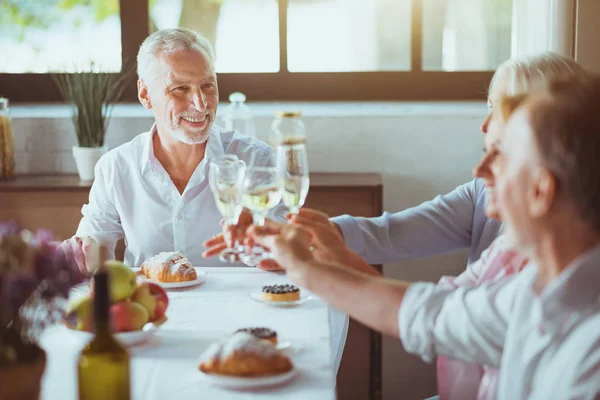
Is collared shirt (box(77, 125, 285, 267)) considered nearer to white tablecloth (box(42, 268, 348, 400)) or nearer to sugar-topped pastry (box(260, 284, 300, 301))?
white tablecloth (box(42, 268, 348, 400))

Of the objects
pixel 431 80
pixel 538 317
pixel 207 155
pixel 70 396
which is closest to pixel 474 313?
pixel 538 317

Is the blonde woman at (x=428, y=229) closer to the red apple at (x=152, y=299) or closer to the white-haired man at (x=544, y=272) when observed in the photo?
the red apple at (x=152, y=299)

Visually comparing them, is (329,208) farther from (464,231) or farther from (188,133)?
(464,231)

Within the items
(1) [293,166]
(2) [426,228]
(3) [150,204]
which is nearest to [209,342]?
(1) [293,166]

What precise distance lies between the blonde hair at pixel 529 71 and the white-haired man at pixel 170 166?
888mm

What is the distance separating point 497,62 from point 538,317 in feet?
8.27

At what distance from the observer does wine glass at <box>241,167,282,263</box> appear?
5.10 ft

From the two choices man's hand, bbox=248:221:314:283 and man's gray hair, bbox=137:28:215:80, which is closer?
man's hand, bbox=248:221:314:283

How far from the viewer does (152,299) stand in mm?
1468

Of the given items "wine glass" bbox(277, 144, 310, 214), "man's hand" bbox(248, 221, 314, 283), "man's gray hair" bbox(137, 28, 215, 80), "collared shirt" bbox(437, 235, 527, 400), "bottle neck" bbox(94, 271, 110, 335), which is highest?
"man's gray hair" bbox(137, 28, 215, 80)

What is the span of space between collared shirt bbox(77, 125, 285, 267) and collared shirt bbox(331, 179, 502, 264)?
1.40 feet

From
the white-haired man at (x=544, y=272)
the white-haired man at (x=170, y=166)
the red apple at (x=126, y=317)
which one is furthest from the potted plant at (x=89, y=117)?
the white-haired man at (x=544, y=272)

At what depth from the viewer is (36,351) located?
100 cm

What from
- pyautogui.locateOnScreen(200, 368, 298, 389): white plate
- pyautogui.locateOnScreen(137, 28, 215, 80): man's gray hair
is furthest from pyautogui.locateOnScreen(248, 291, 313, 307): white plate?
pyautogui.locateOnScreen(137, 28, 215, 80): man's gray hair
